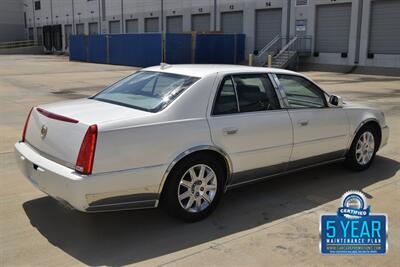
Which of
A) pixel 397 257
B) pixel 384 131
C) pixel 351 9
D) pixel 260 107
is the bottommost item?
pixel 397 257

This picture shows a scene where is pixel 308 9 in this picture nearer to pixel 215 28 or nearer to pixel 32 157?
pixel 215 28

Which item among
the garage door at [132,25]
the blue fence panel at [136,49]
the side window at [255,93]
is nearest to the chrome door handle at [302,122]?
the side window at [255,93]

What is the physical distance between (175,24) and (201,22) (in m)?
4.06

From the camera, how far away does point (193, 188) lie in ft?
14.6

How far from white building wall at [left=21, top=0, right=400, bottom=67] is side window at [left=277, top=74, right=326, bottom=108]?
24.8 metres

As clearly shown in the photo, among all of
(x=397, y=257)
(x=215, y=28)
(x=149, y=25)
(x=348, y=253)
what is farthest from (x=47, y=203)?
(x=149, y=25)

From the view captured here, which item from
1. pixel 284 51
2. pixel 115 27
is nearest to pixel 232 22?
pixel 284 51

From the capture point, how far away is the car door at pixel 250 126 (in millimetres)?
4645

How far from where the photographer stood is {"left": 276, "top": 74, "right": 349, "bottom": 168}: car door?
5320mm

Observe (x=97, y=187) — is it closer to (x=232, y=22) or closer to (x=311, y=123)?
(x=311, y=123)

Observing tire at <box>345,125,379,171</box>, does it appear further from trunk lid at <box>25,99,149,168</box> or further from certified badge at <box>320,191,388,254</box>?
trunk lid at <box>25,99,149,168</box>

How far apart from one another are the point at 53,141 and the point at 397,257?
124 inches

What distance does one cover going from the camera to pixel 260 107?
5023mm

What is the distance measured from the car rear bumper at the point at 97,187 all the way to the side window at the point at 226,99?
3.09ft
